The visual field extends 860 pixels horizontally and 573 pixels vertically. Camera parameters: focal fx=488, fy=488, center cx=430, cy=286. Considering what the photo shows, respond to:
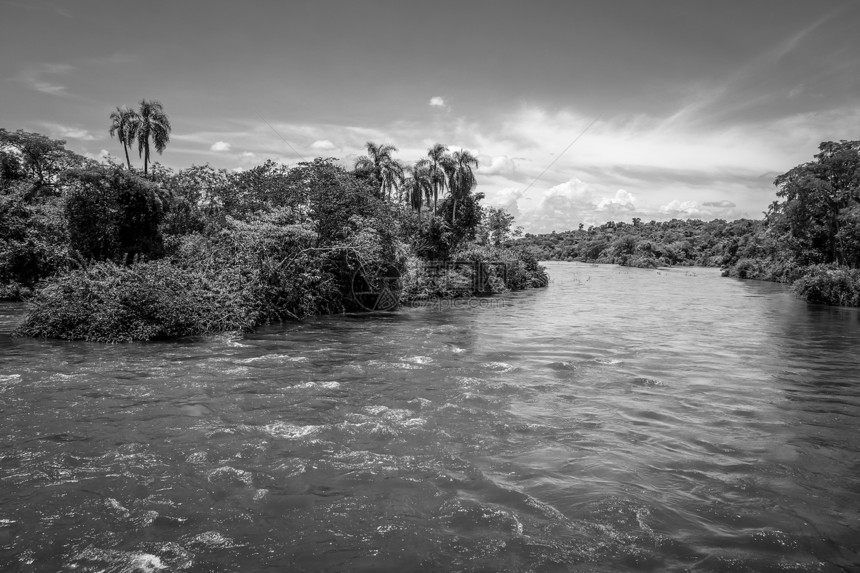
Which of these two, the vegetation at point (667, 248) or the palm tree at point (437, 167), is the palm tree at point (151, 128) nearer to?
the palm tree at point (437, 167)

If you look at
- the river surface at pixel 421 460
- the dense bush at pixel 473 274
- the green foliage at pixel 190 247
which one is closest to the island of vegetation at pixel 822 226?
the dense bush at pixel 473 274

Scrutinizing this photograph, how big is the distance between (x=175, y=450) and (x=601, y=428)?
24.9 feet

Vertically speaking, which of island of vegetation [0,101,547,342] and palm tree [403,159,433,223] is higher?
palm tree [403,159,433,223]

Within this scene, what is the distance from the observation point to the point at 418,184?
155 feet

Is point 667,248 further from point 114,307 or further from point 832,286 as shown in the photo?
point 114,307

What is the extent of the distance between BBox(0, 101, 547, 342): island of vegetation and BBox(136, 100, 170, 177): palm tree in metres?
0.09

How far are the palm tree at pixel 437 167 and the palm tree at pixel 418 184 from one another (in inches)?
15.6

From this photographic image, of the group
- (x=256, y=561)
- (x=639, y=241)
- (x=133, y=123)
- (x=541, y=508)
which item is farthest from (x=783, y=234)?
(x=639, y=241)

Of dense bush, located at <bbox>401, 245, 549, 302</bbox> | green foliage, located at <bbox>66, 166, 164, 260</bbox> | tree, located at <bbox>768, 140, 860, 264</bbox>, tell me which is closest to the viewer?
green foliage, located at <bbox>66, 166, 164, 260</bbox>

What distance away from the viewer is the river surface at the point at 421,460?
17.7ft

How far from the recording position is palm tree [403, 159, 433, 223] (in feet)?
154

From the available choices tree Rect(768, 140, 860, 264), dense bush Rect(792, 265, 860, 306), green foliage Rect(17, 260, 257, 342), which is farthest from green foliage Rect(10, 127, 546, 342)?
tree Rect(768, 140, 860, 264)

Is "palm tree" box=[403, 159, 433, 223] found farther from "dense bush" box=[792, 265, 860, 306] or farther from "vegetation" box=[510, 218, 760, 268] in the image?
"vegetation" box=[510, 218, 760, 268]

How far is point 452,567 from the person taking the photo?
16.7 feet
